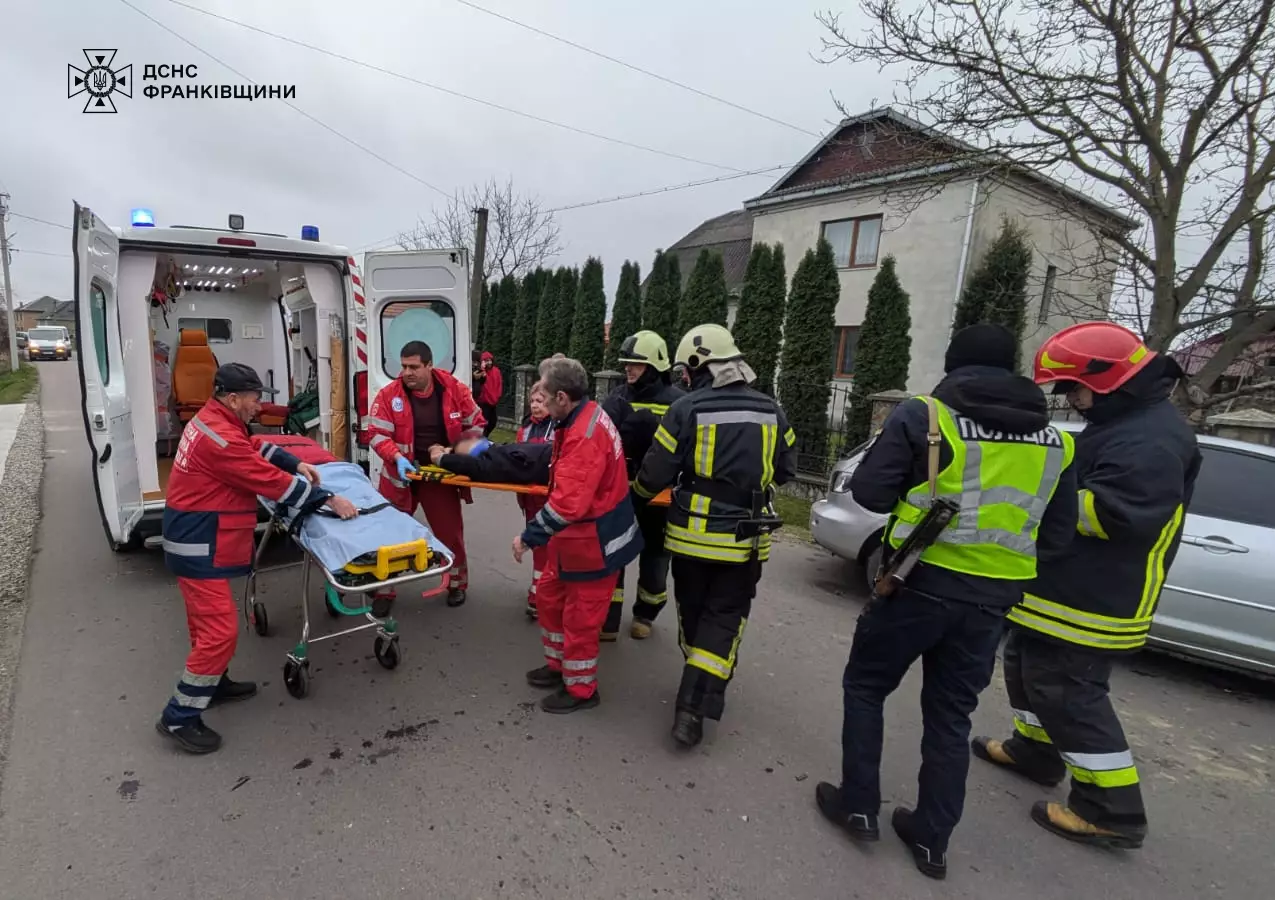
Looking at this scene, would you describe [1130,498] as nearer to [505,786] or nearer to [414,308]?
[505,786]

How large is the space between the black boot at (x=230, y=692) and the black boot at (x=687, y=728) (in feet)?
7.04

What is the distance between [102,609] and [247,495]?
7.37 ft

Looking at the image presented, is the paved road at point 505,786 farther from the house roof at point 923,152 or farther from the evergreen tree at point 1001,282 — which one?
the evergreen tree at point 1001,282

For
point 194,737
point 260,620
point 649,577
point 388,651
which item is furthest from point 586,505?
point 260,620

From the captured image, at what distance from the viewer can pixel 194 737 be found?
275cm

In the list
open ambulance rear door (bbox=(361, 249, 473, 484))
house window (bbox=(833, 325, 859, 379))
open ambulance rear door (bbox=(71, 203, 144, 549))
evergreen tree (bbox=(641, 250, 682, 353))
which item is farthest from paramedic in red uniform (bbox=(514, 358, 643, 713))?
house window (bbox=(833, 325, 859, 379))

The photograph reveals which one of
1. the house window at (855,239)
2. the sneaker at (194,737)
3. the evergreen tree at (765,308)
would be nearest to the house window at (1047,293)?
the evergreen tree at (765,308)

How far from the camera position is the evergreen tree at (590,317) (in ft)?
46.7

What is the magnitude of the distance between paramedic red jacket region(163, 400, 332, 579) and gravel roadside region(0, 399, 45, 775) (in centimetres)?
107

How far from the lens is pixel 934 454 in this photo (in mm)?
2131

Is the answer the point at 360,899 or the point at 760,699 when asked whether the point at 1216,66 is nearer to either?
the point at 760,699

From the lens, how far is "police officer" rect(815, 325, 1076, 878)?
2125mm

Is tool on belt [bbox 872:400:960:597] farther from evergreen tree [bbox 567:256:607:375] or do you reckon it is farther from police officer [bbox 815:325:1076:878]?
evergreen tree [bbox 567:256:607:375]

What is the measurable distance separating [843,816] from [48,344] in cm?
4204
